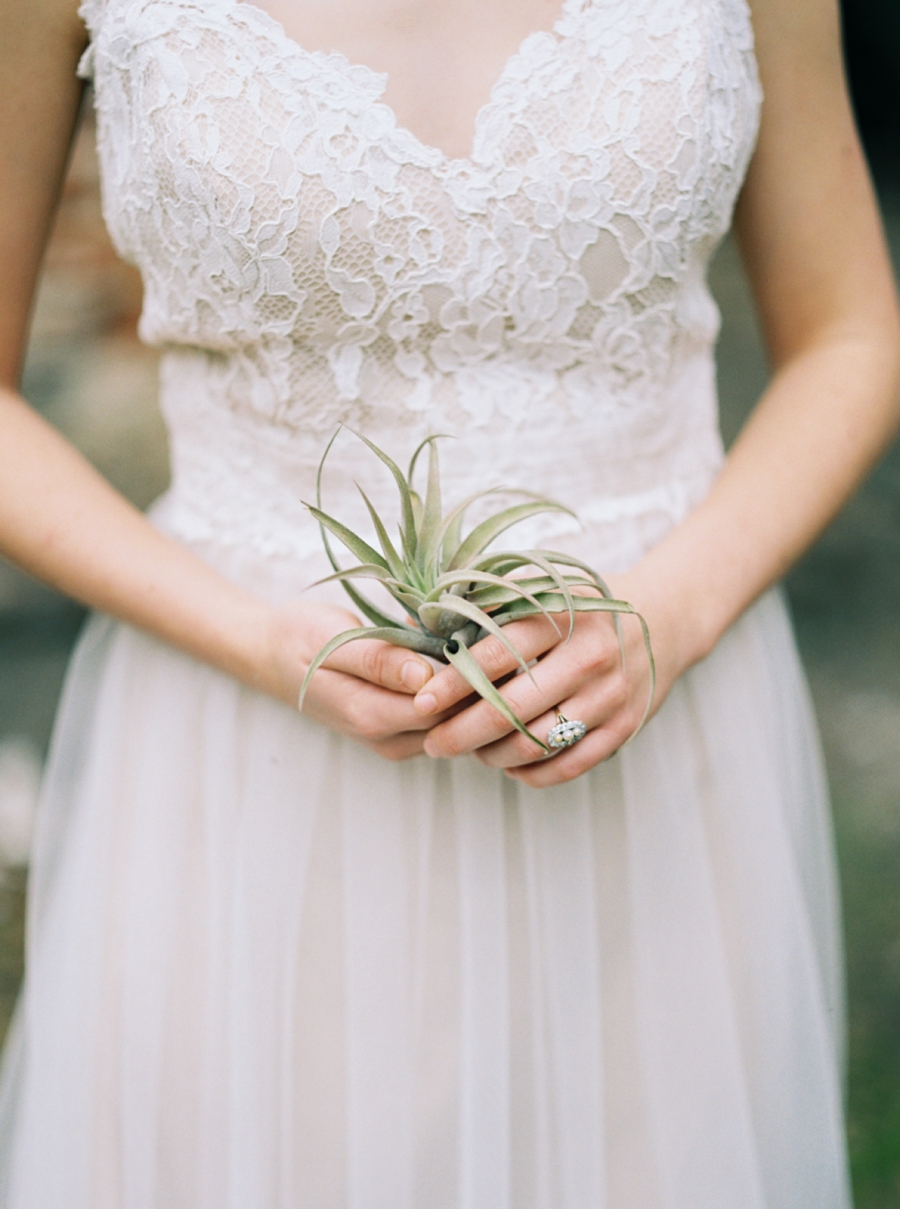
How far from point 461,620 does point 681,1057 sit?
52 cm

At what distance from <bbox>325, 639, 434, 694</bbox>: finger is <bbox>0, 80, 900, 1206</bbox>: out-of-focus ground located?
201cm

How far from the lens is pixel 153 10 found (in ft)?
3.15

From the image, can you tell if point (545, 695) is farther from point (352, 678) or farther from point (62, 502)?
point (62, 502)

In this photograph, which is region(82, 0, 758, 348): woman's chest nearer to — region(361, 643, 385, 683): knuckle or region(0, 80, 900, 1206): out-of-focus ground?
region(361, 643, 385, 683): knuckle

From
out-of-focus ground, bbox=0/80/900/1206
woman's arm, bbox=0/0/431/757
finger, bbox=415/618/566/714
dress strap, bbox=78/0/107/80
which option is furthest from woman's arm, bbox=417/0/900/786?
out-of-focus ground, bbox=0/80/900/1206

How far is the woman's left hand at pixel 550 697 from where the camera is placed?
2.70 feet

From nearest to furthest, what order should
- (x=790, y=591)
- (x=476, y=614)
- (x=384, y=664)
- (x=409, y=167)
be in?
(x=476, y=614), (x=384, y=664), (x=409, y=167), (x=790, y=591)

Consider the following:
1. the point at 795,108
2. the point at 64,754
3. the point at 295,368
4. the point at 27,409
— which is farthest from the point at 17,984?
the point at 795,108

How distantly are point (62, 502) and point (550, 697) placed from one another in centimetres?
55

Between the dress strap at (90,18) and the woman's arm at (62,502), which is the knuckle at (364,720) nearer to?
the woman's arm at (62,502)

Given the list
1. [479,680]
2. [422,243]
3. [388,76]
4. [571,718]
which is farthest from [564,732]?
[388,76]

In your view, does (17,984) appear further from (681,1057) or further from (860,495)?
→ (860,495)

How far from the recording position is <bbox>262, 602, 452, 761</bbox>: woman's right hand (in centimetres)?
85

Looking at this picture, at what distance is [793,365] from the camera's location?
4.05 ft
